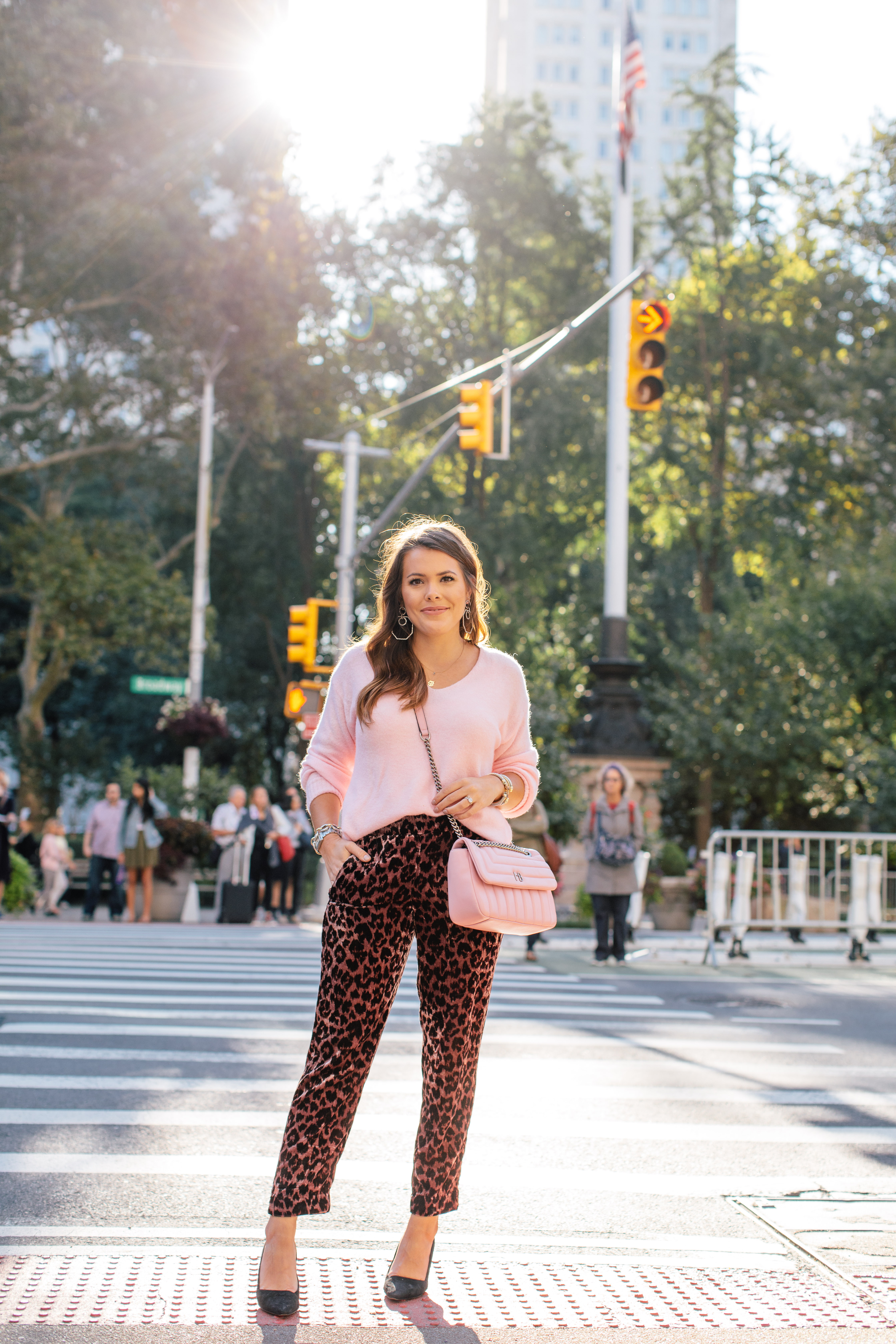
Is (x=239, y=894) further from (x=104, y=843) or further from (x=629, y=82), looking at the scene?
(x=629, y=82)

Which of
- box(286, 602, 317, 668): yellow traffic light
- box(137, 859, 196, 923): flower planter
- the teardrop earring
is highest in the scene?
box(286, 602, 317, 668): yellow traffic light

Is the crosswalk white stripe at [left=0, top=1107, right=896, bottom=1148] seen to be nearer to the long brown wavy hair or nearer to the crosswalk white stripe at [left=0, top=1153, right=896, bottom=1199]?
the crosswalk white stripe at [left=0, top=1153, right=896, bottom=1199]

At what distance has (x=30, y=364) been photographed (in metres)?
29.3

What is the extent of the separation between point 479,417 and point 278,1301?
40.1ft

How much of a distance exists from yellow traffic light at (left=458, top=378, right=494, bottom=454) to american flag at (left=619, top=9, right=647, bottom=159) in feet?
32.6

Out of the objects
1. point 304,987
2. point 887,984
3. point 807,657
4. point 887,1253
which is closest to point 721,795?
point 807,657

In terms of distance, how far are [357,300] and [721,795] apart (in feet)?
47.1

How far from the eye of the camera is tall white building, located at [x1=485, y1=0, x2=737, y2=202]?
10662 cm

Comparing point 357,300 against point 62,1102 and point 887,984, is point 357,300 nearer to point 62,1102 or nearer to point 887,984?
point 887,984

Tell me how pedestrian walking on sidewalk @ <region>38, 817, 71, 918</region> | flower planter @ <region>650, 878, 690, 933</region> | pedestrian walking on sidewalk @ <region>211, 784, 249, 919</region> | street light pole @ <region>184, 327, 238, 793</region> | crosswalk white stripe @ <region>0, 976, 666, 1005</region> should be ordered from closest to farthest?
crosswalk white stripe @ <region>0, 976, 666, 1005</region>
pedestrian walking on sidewalk @ <region>38, 817, 71, 918</region>
pedestrian walking on sidewalk @ <region>211, 784, 249, 919</region>
flower planter @ <region>650, 878, 690, 933</region>
street light pole @ <region>184, 327, 238, 793</region>

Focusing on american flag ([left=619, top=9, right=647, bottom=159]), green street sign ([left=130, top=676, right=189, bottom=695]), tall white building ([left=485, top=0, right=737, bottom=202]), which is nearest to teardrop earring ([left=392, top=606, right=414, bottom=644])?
green street sign ([left=130, top=676, right=189, bottom=695])

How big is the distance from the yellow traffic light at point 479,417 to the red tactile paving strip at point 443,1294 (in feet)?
37.8

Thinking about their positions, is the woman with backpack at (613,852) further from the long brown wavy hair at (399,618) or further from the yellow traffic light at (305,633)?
the long brown wavy hair at (399,618)

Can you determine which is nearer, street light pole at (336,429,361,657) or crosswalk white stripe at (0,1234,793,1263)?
crosswalk white stripe at (0,1234,793,1263)
